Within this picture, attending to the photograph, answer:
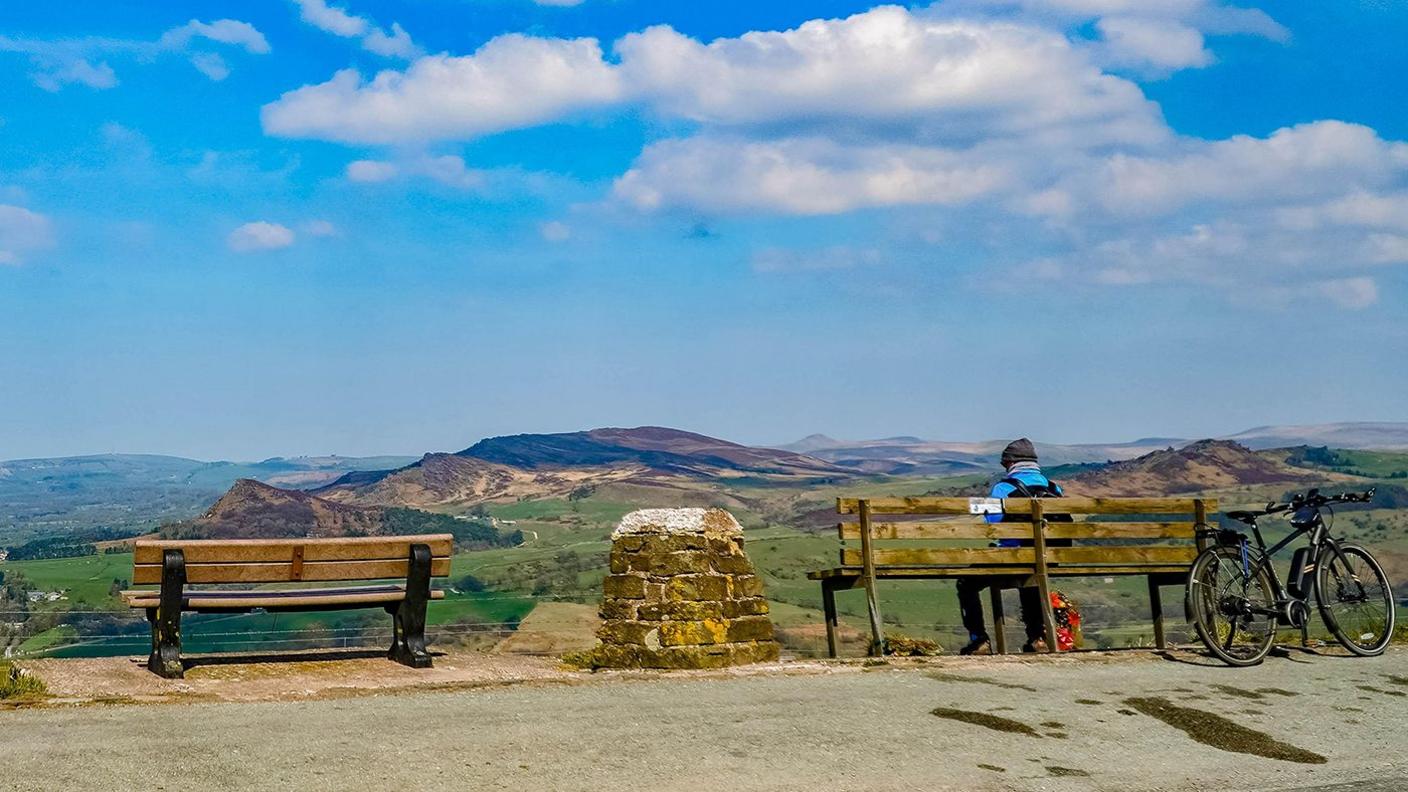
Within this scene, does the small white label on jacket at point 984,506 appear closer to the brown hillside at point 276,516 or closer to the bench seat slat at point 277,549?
the bench seat slat at point 277,549

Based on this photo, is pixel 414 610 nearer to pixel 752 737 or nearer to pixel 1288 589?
pixel 752 737

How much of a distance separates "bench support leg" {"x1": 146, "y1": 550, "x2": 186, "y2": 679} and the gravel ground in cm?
148

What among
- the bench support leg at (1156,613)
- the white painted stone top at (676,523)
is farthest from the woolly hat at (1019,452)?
the white painted stone top at (676,523)

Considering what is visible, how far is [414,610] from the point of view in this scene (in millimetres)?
12445

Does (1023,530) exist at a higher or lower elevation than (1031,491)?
lower

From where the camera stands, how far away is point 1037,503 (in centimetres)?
1451

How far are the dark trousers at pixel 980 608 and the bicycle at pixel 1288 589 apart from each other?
1739mm

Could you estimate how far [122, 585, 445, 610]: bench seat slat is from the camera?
37.7 feet

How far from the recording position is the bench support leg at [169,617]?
11.3m

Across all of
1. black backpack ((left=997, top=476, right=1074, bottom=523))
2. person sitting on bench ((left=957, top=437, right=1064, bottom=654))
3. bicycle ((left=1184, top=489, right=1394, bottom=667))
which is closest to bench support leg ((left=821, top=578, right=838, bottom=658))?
person sitting on bench ((left=957, top=437, right=1064, bottom=654))

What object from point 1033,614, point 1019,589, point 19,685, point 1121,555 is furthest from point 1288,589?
point 19,685

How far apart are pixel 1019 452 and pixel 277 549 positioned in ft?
25.0

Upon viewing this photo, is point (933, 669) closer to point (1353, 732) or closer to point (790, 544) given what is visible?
point (1353, 732)

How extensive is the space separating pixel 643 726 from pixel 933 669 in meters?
3.80
